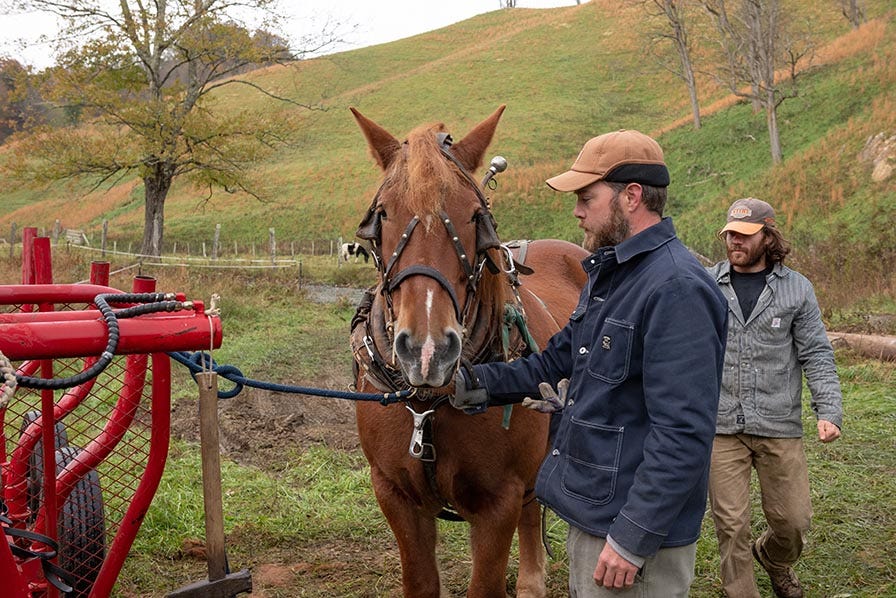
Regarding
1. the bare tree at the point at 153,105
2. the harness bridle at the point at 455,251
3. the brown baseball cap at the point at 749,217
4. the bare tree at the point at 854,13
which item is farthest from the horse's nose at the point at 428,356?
the bare tree at the point at 854,13

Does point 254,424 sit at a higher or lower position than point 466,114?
lower

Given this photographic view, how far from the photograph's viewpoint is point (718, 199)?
21812 millimetres

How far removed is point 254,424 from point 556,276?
3740 mm

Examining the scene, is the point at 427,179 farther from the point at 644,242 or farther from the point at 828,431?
the point at 828,431

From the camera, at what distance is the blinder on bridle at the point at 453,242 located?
2.39m

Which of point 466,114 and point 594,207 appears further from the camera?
point 466,114

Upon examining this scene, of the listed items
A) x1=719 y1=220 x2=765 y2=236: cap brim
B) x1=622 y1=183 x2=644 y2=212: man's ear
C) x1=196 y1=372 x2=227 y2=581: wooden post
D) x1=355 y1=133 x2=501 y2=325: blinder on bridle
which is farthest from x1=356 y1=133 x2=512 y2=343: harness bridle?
x1=719 y1=220 x2=765 y2=236: cap brim

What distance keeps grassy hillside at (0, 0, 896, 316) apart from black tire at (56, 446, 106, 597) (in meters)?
11.3

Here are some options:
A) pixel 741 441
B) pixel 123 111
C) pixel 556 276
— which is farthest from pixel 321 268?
pixel 741 441

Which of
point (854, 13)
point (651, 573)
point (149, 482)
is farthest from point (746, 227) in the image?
point (854, 13)

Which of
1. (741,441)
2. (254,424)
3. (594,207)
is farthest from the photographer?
(254,424)

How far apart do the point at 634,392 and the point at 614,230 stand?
502 mm

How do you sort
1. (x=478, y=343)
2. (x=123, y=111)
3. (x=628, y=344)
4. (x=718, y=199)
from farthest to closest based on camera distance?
(x=718, y=199) → (x=123, y=111) → (x=478, y=343) → (x=628, y=344)

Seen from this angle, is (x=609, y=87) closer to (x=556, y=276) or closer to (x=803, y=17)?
(x=803, y=17)
